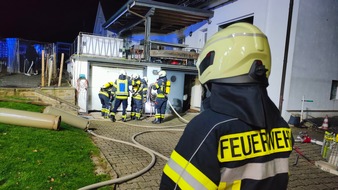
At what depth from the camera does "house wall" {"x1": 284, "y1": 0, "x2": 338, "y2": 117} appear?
10.6m

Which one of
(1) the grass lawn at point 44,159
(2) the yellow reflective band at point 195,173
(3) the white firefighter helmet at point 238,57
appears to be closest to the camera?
(2) the yellow reflective band at point 195,173

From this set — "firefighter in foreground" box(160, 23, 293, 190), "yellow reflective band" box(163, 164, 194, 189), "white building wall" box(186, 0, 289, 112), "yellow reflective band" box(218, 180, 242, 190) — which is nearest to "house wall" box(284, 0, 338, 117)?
"white building wall" box(186, 0, 289, 112)

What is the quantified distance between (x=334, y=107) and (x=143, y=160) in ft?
37.7

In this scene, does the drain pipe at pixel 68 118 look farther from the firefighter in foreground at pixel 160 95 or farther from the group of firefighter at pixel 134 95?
the firefighter in foreground at pixel 160 95

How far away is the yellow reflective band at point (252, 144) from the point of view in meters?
1.17

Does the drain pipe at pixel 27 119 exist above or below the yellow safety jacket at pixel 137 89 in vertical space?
below

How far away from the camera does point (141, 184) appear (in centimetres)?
416

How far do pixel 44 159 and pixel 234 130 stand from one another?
4.53 metres

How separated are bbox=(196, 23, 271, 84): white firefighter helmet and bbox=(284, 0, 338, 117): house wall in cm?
1048

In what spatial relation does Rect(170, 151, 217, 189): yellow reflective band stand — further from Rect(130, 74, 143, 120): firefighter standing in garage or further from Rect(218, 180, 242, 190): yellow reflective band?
Rect(130, 74, 143, 120): firefighter standing in garage

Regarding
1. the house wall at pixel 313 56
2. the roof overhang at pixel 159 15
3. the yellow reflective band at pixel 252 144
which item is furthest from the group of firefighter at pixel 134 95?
the yellow reflective band at pixel 252 144

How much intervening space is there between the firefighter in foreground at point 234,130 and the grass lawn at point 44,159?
3.22 meters

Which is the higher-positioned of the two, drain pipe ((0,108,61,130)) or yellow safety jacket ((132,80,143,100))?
yellow safety jacket ((132,80,143,100))

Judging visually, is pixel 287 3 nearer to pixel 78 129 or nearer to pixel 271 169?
pixel 78 129
